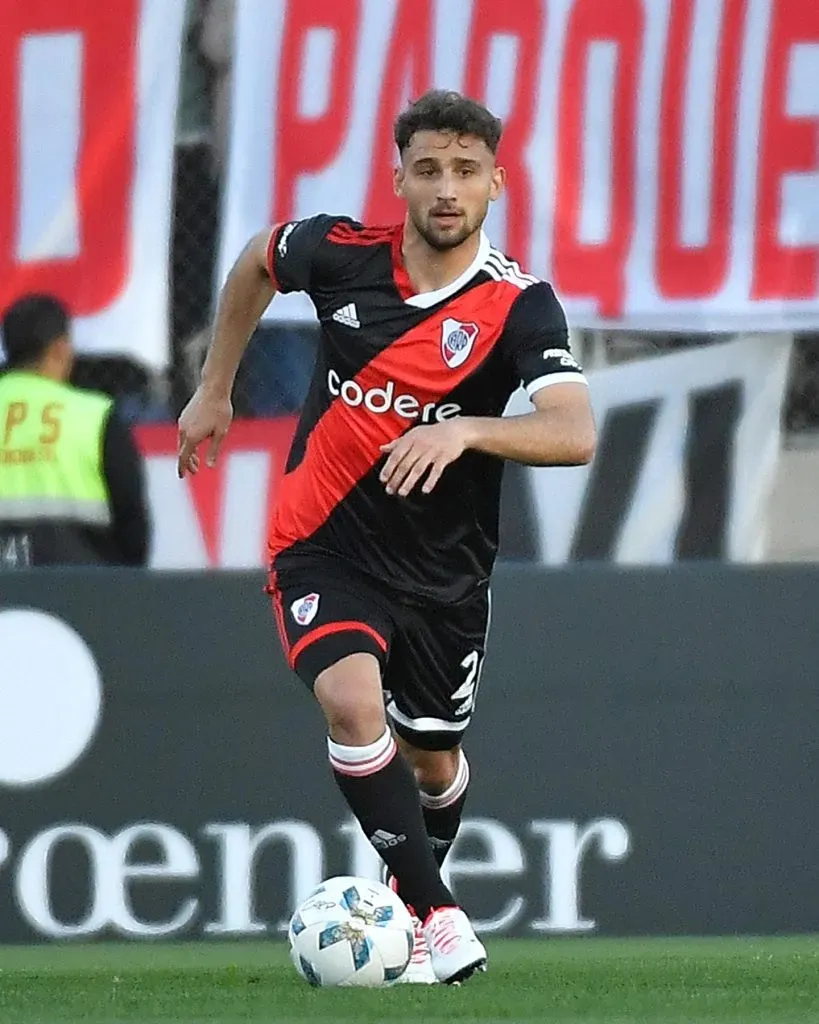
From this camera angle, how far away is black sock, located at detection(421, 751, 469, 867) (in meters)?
6.89

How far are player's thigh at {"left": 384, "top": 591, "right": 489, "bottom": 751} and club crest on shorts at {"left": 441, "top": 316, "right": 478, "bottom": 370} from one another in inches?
24.1

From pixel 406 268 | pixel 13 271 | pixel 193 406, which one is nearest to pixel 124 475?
pixel 13 271

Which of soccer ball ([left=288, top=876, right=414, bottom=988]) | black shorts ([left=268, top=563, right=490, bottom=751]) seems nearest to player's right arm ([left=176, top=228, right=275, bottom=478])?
black shorts ([left=268, top=563, right=490, bottom=751])

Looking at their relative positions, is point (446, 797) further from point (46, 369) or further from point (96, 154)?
point (96, 154)

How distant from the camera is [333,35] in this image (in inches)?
351

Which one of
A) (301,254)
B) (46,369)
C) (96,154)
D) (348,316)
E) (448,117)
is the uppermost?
(448,117)

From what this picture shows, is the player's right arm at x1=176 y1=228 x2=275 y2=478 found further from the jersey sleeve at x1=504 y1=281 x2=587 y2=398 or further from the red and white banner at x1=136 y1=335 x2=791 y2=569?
the red and white banner at x1=136 y1=335 x2=791 y2=569

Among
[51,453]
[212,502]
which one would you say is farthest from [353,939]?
[212,502]

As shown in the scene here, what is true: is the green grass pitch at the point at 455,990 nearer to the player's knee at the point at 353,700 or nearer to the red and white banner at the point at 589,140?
the player's knee at the point at 353,700

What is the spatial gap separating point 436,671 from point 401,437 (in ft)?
2.84

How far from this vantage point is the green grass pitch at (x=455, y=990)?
5.36 metres

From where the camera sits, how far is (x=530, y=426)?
229 inches

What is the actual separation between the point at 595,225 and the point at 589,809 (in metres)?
1.99

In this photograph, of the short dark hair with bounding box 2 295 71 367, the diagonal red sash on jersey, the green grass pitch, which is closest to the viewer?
the green grass pitch
